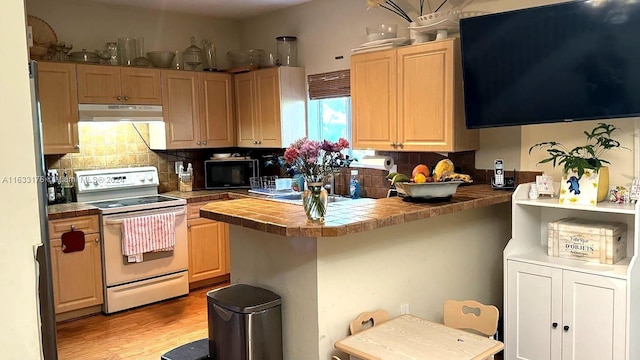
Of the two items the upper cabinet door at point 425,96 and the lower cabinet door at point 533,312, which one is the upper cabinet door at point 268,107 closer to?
the upper cabinet door at point 425,96

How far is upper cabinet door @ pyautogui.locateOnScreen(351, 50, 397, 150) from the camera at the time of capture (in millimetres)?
3893

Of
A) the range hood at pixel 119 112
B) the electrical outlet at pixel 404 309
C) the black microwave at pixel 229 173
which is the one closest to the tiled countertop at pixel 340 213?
the electrical outlet at pixel 404 309

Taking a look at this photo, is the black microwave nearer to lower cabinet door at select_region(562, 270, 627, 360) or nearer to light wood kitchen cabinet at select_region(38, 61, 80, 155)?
light wood kitchen cabinet at select_region(38, 61, 80, 155)

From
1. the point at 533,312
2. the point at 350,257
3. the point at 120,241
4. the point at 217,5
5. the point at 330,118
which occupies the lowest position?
the point at 533,312

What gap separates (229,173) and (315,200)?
3019 millimetres

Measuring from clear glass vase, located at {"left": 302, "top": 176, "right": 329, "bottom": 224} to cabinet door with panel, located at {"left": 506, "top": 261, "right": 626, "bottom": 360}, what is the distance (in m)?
1.36

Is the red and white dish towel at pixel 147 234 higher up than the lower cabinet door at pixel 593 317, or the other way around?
the red and white dish towel at pixel 147 234

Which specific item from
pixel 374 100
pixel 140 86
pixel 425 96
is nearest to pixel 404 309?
pixel 425 96

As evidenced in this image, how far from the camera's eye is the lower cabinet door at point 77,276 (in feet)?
13.7

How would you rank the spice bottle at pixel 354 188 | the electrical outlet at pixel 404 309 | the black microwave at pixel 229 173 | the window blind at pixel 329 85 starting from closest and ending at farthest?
the electrical outlet at pixel 404 309 → the spice bottle at pixel 354 188 → the window blind at pixel 329 85 → the black microwave at pixel 229 173

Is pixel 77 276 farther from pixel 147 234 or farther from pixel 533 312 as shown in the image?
pixel 533 312

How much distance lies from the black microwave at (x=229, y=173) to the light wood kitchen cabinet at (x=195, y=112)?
21cm

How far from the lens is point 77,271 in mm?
4289

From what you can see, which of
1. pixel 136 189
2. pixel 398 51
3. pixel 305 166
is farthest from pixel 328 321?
pixel 136 189
